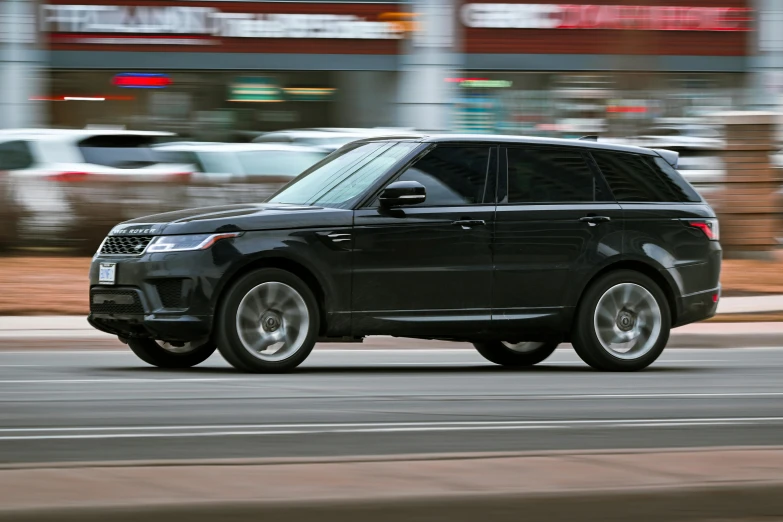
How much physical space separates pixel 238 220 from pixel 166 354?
4.67ft

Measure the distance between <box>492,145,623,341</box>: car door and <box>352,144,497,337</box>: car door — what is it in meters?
0.12

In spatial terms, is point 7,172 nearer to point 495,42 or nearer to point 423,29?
point 423,29

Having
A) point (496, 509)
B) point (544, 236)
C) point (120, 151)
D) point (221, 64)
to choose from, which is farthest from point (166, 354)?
point (221, 64)

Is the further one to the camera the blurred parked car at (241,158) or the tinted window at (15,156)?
the blurred parked car at (241,158)

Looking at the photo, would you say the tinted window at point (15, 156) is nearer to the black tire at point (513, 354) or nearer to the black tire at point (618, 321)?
the black tire at point (513, 354)

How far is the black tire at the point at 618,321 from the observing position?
10211 mm

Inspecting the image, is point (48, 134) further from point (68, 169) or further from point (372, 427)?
point (372, 427)

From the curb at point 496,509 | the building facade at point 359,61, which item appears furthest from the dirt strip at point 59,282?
the building facade at point 359,61

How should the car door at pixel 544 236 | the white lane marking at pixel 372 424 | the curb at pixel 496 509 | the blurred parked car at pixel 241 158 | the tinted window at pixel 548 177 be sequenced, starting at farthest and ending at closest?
the blurred parked car at pixel 241 158, the tinted window at pixel 548 177, the car door at pixel 544 236, the white lane marking at pixel 372 424, the curb at pixel 496 509

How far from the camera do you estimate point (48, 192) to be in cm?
1725

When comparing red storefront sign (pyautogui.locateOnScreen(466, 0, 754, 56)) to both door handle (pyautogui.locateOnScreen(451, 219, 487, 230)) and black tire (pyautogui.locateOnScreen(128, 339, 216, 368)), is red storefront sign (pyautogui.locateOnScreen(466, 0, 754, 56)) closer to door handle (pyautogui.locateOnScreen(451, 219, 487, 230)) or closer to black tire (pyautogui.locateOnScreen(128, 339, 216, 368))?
door handle (pyautogui.locateOnScreen(451, 219, 487, 230))

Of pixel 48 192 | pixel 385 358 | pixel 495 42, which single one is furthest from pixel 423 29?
pixel 385 358

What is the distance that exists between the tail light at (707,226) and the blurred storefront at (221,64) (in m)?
24.4

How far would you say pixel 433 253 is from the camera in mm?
9812
